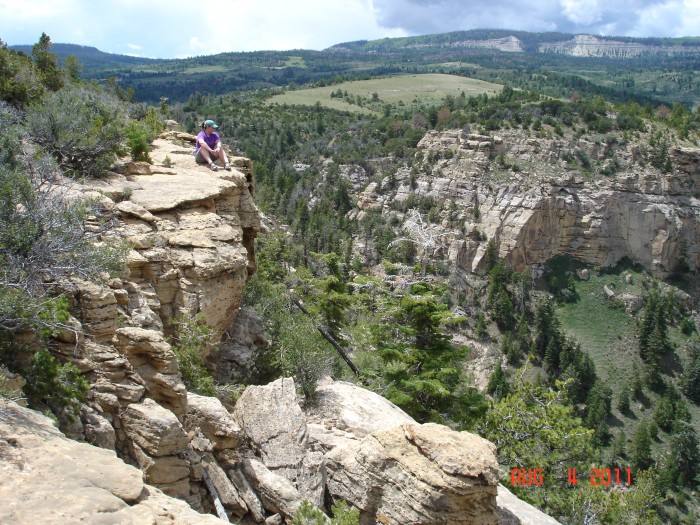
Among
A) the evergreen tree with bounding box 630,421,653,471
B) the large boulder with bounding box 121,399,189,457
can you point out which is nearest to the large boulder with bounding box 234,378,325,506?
the large boulder with bounding box 121,399,189,457

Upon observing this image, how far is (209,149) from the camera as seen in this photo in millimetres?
13805

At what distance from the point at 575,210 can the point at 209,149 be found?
59908mm

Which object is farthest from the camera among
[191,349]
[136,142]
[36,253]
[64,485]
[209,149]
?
[209,149]

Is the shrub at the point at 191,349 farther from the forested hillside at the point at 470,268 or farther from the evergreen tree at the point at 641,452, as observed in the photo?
the evergreen tree at the point at 641,452

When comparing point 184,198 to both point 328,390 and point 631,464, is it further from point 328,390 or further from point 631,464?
point 631,464

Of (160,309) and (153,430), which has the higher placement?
(160,309)

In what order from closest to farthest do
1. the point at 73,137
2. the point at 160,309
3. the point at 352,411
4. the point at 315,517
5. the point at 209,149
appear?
the point at 315,517, the point at 160,309, the point at 352,411, the point at 73,137, the point at 209,149

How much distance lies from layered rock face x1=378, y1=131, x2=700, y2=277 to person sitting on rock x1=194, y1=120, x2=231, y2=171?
51.0m

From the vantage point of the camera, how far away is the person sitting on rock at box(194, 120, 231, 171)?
1379 cm

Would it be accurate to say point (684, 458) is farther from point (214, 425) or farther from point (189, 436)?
point (189, 436)

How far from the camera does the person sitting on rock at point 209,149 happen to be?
1379 cm

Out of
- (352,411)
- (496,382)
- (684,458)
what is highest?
(352,411)

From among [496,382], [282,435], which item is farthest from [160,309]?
[496,382]

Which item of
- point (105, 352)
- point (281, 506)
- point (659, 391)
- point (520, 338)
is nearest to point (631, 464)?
point (659, 391)
